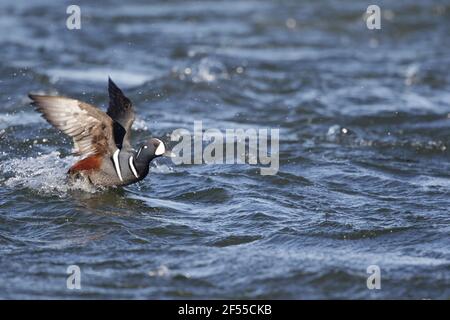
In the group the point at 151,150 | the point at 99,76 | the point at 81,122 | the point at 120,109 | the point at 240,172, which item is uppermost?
the point at 99,76

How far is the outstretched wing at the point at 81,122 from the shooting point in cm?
746

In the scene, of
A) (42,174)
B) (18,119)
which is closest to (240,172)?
(42,174)

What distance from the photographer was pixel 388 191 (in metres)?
8.73

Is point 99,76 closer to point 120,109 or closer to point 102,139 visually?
point 120,109

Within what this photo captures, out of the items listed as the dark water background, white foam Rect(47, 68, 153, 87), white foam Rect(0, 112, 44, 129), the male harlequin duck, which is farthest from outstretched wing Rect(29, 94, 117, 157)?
white foam Rect(47, 68, 153, 87)

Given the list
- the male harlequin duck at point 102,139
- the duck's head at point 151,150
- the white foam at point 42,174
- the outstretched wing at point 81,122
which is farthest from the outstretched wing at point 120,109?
the white foam at point 42,174

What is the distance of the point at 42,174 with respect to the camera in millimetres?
8328

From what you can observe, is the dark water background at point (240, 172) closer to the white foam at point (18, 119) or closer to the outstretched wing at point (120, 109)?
the white foam at point (18, 119)

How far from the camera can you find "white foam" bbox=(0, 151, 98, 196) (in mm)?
8117

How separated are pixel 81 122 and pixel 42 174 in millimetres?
959

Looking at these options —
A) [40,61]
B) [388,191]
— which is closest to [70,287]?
[388,191]

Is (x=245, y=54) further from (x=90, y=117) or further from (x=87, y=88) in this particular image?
(x=90, y=117)

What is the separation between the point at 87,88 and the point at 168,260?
5.80 metres

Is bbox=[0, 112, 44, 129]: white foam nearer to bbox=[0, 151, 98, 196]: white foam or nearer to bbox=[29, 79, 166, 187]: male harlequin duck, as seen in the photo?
bbox=[0, 151, 98, 196]: white foam
